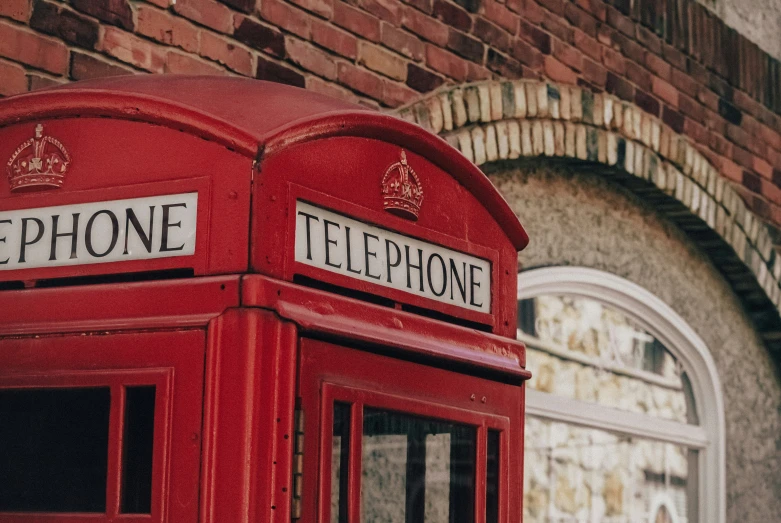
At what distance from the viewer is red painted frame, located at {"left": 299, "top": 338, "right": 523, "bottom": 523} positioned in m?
2.09

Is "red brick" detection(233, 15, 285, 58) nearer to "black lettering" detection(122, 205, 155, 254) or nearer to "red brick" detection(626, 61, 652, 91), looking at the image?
"black lettering" detection(122, 205, 155, 254)

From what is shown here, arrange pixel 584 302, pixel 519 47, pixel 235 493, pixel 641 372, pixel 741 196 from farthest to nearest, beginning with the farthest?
pixel 741 196, pixel 641 372, pixel 584 302, pixel 519 47, pixel 235 493

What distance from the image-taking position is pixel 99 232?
214 centimetres

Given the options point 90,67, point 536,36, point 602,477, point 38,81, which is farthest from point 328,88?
point 602,477

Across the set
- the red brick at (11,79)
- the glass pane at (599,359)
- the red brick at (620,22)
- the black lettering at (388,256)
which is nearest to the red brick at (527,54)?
the red brick at (620,22)

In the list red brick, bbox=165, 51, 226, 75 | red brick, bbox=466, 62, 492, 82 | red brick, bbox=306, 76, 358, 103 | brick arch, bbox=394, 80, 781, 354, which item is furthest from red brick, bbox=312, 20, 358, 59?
red brick, bbox=466, 62, 492, 82

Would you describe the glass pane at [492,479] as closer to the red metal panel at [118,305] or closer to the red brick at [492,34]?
the red metal panel at [118,305]

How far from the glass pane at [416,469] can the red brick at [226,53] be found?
5.54ft

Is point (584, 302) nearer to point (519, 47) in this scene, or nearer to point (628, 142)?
point (628, 142)

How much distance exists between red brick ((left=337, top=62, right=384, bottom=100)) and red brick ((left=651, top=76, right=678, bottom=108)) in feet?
6.37

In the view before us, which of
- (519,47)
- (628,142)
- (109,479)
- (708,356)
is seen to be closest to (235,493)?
(109,479)

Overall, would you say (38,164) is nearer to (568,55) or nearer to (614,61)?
(568,55)

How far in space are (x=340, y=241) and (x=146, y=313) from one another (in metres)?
0.38

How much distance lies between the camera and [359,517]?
2201mm
